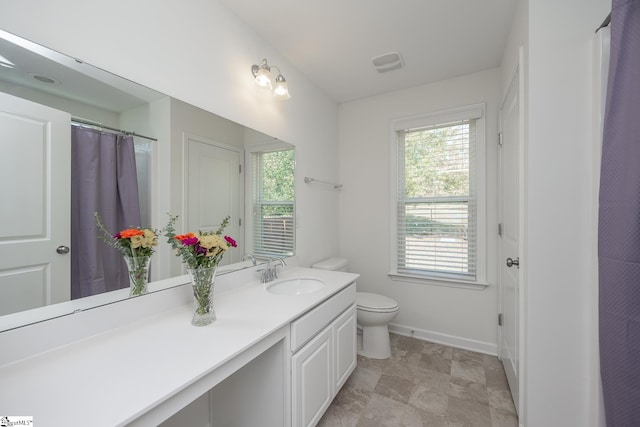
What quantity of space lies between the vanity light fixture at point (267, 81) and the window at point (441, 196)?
1.26 m

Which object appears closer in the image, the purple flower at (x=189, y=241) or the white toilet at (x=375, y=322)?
the purple flower at (x=189, y=241)

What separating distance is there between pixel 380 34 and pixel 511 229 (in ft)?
5.14

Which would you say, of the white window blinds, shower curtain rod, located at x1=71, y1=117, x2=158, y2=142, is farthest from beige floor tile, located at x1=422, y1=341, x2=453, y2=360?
shower curtain rod, located at x1=71, y1=117, x2=158, y2=142

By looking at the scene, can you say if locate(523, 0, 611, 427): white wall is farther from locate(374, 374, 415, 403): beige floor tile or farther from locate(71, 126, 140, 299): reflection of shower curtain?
locate(71, 126, 140, 299): reflection of shower curtain

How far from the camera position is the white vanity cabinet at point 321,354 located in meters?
1.25

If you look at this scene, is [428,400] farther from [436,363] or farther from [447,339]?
[447,339]

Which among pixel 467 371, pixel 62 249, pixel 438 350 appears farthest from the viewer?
pixel 438 350

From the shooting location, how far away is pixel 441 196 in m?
2.44

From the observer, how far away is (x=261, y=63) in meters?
1.84

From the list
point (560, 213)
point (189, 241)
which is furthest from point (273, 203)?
point (560, 213)

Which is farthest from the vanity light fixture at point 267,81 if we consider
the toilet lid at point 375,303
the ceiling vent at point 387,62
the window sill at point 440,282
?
the window sill at point 440,282

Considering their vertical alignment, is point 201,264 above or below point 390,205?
below

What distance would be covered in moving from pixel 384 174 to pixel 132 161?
2.12 metres

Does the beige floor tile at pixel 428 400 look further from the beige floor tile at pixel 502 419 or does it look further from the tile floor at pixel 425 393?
the beige floor tile at pixel 502 419
